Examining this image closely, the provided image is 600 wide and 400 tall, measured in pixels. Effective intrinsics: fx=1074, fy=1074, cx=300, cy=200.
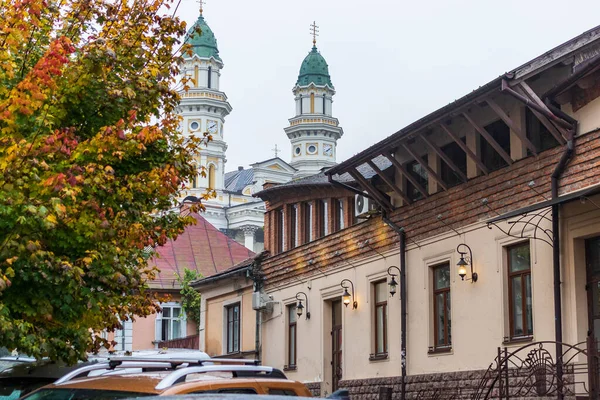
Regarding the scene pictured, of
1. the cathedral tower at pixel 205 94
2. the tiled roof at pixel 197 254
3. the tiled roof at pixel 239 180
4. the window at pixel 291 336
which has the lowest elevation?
the window at pixel 291 336

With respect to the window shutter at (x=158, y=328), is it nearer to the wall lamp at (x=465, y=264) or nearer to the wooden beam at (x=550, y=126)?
the wall lamp at (x=465, y=264)

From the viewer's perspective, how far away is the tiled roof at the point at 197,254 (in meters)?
48.4

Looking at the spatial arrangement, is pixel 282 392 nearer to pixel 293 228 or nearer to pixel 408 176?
pixel 408 176

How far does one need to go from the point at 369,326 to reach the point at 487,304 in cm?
557

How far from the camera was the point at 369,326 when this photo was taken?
2597 centimetres

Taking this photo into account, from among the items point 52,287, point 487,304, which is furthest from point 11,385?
point 487,304

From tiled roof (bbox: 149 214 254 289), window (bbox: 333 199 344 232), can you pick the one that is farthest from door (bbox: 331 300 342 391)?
tiled roof (bbox: 149 214 254 289)

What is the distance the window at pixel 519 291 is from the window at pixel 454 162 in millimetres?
2612

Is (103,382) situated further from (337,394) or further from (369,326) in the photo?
(369,326)

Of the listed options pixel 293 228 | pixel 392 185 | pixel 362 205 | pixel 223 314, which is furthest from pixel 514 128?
pixel 223 314

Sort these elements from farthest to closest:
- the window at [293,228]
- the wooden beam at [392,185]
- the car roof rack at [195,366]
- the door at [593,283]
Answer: the window at [293,228]
the wooden beam at [392,185]
the door at [593,283]
the car roof rack at [195,366]

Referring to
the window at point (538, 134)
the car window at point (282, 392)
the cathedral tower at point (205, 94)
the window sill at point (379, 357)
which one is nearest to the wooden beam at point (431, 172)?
the window at point (538, 134)

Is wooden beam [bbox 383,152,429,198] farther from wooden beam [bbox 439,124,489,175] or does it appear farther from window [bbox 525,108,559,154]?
window [bbox 525,108,559,154]

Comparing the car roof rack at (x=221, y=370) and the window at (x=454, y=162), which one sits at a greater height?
the window at (x=454, y=162)
